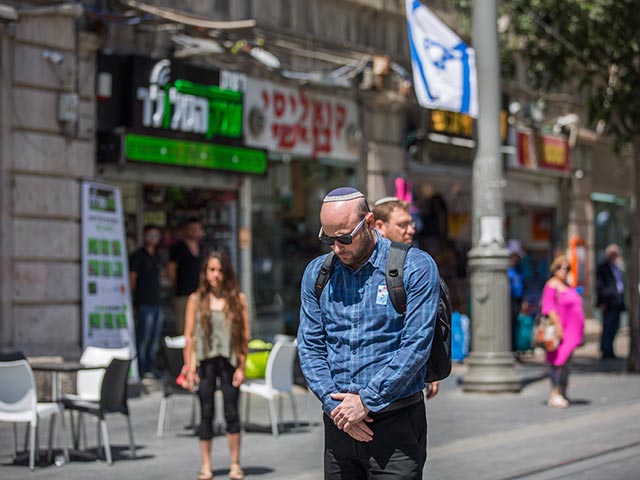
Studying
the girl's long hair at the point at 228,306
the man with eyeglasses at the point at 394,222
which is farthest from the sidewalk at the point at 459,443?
the man with eyeglasses at the point at 394,222

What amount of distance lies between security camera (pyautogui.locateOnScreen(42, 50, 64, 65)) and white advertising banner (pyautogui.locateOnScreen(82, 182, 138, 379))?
58.0 inches

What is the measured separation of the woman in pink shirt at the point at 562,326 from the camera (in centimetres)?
1351

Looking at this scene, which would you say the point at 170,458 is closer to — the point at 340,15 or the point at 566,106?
the point at 340,15

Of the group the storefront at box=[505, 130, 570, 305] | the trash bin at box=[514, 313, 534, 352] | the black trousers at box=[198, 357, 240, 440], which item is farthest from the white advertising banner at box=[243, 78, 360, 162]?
the black trousers at box=[198, 357, 240, 440]

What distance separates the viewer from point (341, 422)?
477 centimetres

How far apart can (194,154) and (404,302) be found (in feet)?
37.1

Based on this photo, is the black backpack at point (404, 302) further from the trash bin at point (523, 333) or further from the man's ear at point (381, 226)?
the trash bin at point (523, 333)

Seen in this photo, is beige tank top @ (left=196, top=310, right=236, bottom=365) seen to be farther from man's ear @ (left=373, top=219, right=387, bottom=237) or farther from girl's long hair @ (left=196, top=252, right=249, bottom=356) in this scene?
man's ear @ (left=373, top=219, right=387, bottom=237)

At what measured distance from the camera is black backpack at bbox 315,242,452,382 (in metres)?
4.86

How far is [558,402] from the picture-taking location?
13.6 m

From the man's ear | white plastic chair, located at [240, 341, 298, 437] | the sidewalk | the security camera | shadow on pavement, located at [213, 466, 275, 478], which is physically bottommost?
shadow on pavement, located at [213, 466, 275, 478]

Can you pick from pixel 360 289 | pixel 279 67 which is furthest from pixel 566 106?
pixel 360 289

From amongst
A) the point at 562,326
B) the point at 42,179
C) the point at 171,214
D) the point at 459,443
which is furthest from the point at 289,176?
the point at 459,443

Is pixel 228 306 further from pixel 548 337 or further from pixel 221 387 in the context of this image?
pixel 548 337
